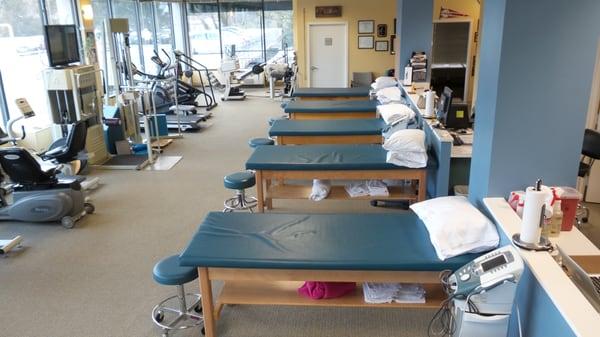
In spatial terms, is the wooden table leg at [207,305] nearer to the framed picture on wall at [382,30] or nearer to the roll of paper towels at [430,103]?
the roll of paper towels at [430,103]

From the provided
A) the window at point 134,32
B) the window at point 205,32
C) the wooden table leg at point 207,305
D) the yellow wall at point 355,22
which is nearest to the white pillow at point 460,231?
the wooden table leg at point 207,305

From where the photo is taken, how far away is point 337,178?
407cm

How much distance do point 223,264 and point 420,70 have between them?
16.3 ft

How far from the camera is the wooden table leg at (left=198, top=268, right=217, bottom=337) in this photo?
8.50ft

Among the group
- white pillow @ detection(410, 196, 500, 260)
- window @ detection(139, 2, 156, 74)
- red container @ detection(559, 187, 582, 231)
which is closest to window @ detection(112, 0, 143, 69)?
window @ detection(139, 2, 156, 74)

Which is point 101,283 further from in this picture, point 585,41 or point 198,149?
point 198,149

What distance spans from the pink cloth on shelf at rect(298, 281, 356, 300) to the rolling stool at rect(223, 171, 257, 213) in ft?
5.74

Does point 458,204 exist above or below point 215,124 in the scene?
above

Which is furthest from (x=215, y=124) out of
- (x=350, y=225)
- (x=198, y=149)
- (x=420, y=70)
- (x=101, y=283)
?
(x=350, y=225)

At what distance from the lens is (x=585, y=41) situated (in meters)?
2.25

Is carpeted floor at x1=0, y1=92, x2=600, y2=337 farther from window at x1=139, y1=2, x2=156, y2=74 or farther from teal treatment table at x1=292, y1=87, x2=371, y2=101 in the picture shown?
window at x1=139, y1=2, x2=156, y2=74

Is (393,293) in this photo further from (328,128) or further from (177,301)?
(328,128)

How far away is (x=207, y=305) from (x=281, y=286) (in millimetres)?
460

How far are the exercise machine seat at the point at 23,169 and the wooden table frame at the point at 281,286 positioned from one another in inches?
99.5
